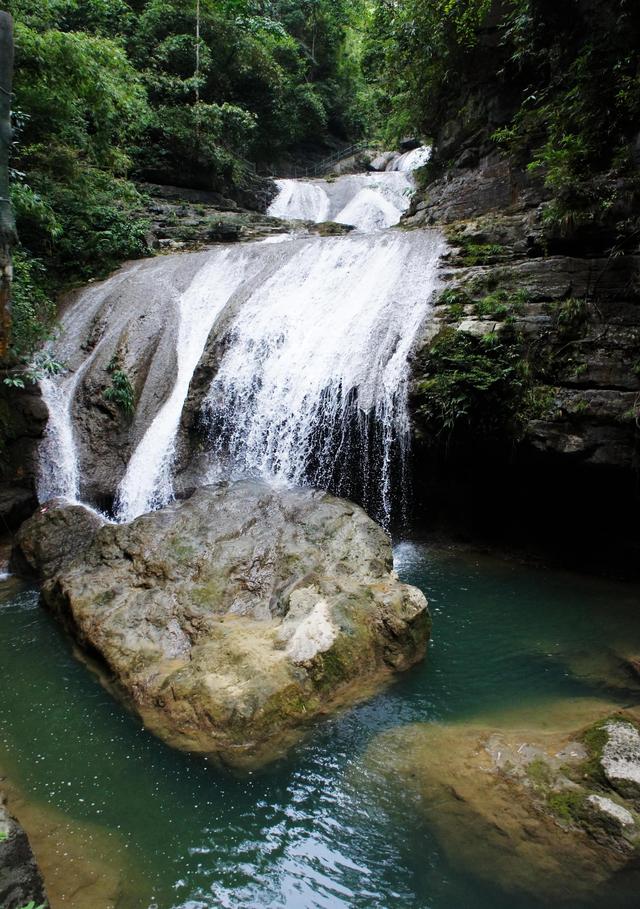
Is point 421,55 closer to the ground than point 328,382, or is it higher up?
higher up

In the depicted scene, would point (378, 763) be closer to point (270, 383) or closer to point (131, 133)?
point (270, 383)

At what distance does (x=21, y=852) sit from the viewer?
107 inches

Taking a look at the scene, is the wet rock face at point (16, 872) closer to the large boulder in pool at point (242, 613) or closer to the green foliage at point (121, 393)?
the large boulder in pool at point (242, 613)

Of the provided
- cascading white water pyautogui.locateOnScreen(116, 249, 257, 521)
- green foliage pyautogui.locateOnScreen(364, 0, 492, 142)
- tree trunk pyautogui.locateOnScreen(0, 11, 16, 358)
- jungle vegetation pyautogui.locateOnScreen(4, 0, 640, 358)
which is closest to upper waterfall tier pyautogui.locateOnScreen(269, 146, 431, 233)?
jungle vegetation pyautogui.locateOnScreen(4, 0, 640, 358)

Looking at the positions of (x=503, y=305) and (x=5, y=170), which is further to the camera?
(x=503, y=305)

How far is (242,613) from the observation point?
538 centimetres

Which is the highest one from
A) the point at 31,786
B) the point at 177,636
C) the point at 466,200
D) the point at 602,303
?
the point at 466,200

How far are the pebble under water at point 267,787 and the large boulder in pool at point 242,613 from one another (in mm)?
250

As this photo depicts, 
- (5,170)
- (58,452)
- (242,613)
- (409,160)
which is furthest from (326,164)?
(242,613)

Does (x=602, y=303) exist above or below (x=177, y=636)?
above

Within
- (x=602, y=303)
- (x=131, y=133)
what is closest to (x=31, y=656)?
(x=602, y=303)

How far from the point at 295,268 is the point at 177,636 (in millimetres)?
8334

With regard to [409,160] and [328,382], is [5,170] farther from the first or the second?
[409,160]

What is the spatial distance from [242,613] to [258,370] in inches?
189
